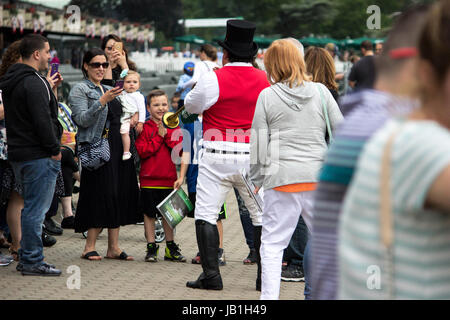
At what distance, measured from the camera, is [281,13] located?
7906cm

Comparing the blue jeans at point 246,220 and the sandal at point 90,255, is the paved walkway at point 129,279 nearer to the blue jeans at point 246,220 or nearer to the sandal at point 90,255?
the sandal at point 90,255

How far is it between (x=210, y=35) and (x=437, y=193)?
9488cm

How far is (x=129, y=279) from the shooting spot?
285 inches

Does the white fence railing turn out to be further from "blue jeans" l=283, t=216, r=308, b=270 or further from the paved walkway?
"blue jeans" l=283, t=216, r=308, b=270

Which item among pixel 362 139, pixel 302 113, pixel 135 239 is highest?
pixel 362 139

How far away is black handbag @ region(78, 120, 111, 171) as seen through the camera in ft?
25.6

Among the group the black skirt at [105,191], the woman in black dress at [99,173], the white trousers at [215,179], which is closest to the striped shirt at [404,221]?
the white trousers at [215,179]

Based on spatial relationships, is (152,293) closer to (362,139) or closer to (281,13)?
(362,139)

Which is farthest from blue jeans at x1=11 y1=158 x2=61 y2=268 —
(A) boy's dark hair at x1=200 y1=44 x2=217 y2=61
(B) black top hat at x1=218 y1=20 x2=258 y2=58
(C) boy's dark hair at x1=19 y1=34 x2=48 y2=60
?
(A) boy's dark hair at x1=200 y1=44 x2=217 y2=61

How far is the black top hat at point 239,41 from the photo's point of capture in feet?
21.9

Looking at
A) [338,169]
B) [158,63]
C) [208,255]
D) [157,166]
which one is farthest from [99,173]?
[158,63]

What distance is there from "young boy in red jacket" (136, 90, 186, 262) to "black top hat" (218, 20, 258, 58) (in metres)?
1.77
